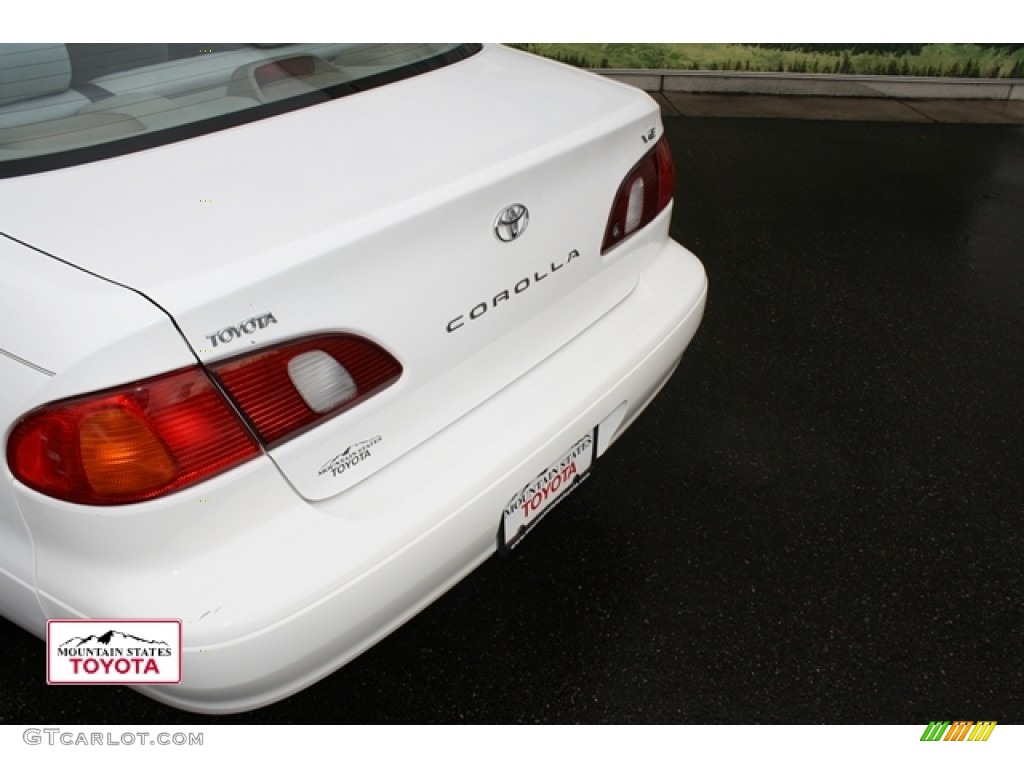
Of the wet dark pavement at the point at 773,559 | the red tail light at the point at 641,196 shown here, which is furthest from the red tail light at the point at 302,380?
the wet dark pavement at the point at 773,559

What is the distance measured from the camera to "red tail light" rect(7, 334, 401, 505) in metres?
1.24

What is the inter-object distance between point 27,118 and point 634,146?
130cm

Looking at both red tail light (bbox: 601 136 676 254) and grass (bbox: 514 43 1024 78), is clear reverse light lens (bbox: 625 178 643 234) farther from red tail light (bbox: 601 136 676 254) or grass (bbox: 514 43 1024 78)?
grass (bbox: 514 43 1024 78)

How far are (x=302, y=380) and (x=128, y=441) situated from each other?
0.28 meters

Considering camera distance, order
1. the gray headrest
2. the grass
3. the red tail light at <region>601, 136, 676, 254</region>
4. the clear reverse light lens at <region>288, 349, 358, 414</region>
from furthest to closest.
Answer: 1. the grass
2. the red tail light at <region>601, 136, 676, 254</region>
3. the gray headrest
4. the clear reverse light lens at <region>288, 349, 358, 414</region>

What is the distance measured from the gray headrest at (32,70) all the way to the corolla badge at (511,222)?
1012mm

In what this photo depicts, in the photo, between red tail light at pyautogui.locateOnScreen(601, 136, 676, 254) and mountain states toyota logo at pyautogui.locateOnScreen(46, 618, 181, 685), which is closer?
mountain states toyota logo at pyautogui.locateOnScreen(46, 618, 181, 685)

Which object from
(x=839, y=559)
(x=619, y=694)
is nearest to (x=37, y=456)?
(x=619, y=694)

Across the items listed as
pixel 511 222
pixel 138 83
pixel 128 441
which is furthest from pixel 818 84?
pixel 128 441

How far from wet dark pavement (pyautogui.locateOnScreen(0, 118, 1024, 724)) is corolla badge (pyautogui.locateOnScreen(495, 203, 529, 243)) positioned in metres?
1.03

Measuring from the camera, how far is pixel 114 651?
1.37 metres

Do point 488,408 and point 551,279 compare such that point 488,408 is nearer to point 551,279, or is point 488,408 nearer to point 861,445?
point 551,279

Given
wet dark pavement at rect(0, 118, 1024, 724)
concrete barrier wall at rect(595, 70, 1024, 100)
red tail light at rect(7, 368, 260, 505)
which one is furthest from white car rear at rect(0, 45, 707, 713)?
concrete barrier wall at rect(595, 70, 1024, 100)

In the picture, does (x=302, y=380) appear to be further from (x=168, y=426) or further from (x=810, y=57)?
(x=810, y=57)
